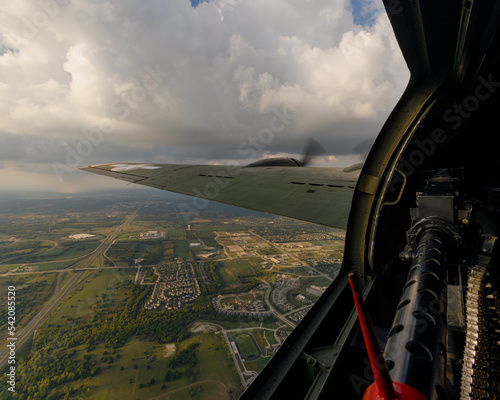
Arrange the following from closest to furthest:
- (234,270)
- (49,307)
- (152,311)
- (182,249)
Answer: (152,311) → (49,307) → (234,270) → (182,249)

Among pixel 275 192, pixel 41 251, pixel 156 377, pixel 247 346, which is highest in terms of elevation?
pixel 275 192

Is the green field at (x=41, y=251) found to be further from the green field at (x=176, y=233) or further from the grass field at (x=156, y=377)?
the grass field at (x=156, y=377)

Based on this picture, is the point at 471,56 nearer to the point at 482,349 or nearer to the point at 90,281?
the point at 482,349

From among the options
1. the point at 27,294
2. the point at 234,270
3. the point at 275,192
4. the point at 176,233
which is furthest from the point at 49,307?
the point at 176,233

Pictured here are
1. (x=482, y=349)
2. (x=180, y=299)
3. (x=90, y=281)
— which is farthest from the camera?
(x=90, y=281)

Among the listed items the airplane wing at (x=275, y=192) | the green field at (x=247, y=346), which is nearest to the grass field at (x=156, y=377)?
the green field at (x=247, y=346)

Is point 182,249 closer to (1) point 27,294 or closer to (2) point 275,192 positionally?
(1) point 27,294

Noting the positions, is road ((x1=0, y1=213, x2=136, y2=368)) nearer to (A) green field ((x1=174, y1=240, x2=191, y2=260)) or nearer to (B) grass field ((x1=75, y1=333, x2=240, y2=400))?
(B) grass field ((x1=75, y1=333, x2=240, y2=400))

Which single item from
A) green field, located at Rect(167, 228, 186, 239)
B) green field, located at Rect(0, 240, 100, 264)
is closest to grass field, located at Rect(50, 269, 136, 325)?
green field, located at Rect(0, 240, 100, 264)

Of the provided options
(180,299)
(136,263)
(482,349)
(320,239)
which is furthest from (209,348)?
(320,239)
